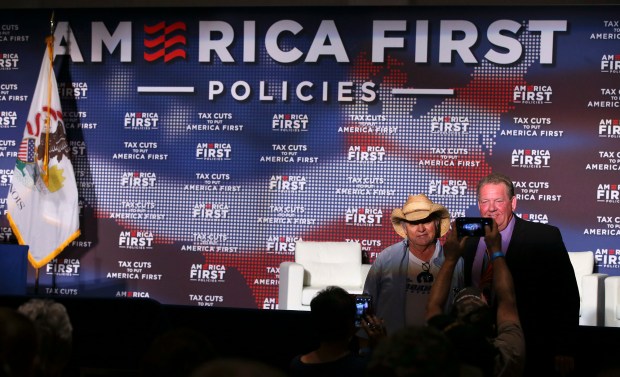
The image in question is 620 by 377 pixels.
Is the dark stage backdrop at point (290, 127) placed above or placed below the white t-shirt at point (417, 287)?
above

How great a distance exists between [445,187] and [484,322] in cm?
579

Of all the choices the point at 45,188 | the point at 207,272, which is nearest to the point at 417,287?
the point at 207,272

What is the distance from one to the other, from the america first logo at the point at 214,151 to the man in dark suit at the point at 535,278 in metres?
4.83

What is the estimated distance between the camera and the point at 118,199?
8.84 meters

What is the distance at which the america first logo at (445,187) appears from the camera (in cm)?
838

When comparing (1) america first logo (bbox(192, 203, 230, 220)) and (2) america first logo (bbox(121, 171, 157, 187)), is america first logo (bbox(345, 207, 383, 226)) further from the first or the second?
(2) america first logo (bbox(121, 171, 157, 187))

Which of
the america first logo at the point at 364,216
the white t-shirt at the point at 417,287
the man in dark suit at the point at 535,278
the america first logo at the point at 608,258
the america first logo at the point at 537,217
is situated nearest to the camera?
the man in dark suit at the point at 535,278

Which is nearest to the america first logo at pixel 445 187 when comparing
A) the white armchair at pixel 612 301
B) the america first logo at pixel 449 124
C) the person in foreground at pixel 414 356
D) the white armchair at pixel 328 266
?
the america first logo at pixel 449 124

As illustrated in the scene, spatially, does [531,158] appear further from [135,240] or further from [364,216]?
[135,240]

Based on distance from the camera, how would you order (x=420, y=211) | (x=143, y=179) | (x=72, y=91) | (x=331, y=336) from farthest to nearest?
(x=72, y=91), (x=143, y=179), (x=420, y=211), (x=331, y=336)

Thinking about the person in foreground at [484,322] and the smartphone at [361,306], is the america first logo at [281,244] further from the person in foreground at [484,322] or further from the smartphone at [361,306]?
the person in foreground at [484,322]

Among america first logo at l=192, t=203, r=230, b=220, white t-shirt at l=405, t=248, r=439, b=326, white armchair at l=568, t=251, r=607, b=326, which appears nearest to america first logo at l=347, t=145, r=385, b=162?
america first logo at l=192, t=203, r=230, b=220

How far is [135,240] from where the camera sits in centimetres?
880

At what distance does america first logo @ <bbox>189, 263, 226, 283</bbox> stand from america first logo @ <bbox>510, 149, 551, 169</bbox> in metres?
2.81
